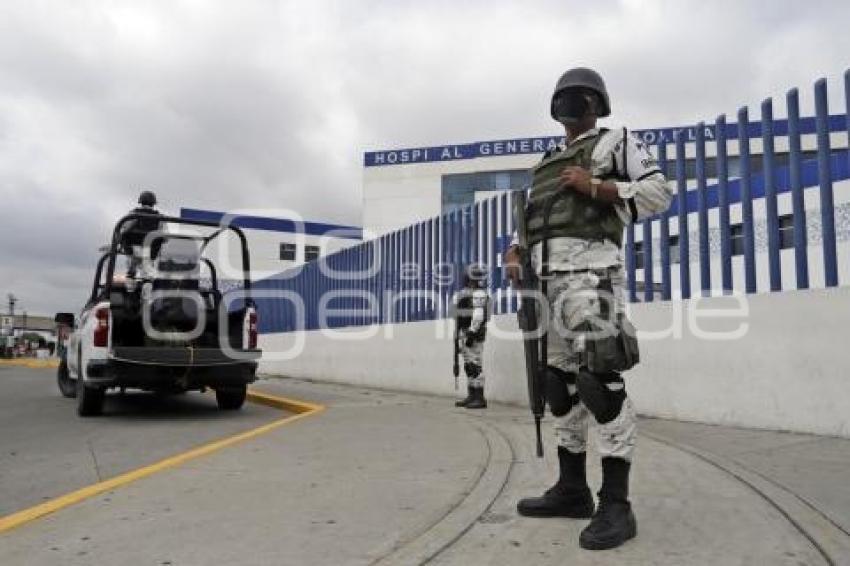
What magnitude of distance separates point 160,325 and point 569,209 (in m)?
6.19

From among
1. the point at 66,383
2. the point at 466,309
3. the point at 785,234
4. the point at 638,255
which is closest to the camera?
the point at 785,234

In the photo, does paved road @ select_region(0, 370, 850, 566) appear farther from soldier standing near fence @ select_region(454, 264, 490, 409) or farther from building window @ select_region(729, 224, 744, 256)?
soldier standing near fence @ select_region(454, 264, 490, 409)

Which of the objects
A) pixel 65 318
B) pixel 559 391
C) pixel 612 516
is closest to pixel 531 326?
pixel 559 391

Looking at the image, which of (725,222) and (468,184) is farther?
(468,184)

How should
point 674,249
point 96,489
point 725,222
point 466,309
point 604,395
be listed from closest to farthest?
point 604,395 < point 96,489 < point 725,222 < point 674,249 < point 466,309

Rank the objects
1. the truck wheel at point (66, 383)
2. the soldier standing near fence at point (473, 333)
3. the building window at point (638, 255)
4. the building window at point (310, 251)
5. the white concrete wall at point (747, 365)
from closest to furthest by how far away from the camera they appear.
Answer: the white concrete wall at point (747, 365) < the building window at point (638, 255) < the soldier standing near fence at point (473, 333) < the truck wheel at point (66, 383) < the building window at point (310, 251)

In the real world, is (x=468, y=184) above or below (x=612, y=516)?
above

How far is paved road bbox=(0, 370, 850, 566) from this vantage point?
9.08 feet

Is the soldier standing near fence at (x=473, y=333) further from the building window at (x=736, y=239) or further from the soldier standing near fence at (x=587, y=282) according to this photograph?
the soldier standing near fence at (x=587, y=282)

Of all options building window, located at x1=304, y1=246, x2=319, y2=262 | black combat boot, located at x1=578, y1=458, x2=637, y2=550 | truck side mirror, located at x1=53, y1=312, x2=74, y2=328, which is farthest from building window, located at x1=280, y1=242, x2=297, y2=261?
black combat boot, located at x1=578, y1=458, x2=637, y2=550

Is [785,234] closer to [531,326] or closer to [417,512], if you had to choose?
[531,326]

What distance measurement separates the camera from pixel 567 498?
322 centimetres

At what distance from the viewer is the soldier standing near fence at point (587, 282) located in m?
2.95

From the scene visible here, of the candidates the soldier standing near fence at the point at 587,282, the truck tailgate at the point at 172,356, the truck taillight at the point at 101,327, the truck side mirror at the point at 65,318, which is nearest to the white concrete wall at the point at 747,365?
the soldier standing near fence at the point at 587,282
